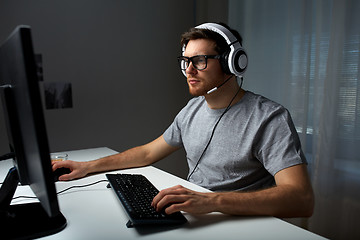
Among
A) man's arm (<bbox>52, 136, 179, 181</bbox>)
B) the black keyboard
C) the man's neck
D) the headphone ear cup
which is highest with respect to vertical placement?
the headphone ear cup

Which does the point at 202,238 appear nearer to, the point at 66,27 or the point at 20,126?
the point at 20,126

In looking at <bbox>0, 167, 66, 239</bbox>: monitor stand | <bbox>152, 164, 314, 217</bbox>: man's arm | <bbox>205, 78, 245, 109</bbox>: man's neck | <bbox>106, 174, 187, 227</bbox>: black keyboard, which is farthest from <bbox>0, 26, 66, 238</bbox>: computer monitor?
<bbox>205, 78, 245, 109</bbox>: man's neck

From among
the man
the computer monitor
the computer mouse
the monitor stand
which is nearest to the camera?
the computer monitor

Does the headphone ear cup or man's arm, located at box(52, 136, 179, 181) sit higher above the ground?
the headphone ear cup

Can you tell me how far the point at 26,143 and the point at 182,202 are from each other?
17.2 inches

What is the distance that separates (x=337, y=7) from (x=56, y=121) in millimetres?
2029

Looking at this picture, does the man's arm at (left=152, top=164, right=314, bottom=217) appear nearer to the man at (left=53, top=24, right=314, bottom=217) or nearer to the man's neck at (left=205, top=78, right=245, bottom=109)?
the man at (left=53, top=24, right=314, bottom=217)

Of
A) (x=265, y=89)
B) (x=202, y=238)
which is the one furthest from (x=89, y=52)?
(x=202, y=238)

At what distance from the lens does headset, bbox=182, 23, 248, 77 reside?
1271mm

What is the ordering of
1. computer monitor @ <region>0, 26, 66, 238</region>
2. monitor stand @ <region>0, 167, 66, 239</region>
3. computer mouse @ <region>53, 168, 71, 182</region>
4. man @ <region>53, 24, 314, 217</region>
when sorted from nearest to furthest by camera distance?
computer monitor @ <region>0, 26, 66, 238</region>, monitor stand @ <region>0, 167, 66, 239</region>, man @ <region>53, 24, 314, 217</region>, computer mouse @ <region>53, 168, 71, 182</region>

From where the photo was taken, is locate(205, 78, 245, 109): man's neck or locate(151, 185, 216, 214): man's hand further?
locate(205, 78, 245, 109): man's neck

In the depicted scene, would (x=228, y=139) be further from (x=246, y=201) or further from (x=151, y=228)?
(x=151, y=228)

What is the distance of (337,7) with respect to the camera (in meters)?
1.73

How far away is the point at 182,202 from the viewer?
87cm
